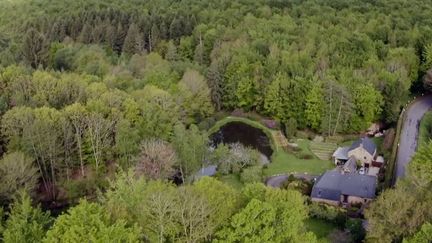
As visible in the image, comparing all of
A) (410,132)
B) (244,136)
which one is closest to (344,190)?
(410,132)

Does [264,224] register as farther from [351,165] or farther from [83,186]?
[351,165]

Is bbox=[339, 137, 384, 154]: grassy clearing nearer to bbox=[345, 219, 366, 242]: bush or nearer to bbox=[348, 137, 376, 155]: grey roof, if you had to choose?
bbox=[348, 137, 376, 155]: grey roof

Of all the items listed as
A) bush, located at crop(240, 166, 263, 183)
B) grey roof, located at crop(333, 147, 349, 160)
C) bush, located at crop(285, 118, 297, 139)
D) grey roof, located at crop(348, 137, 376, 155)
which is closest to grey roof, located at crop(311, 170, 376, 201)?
bush, located at crop(240, 166, 263, 183)

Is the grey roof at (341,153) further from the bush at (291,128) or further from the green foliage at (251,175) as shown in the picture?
the green foliage at (251,175)

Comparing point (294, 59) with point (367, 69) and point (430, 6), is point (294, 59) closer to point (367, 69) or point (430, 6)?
point (367, 69)

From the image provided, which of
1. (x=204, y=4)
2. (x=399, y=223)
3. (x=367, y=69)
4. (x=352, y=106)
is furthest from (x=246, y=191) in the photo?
(x=204, y=4)
